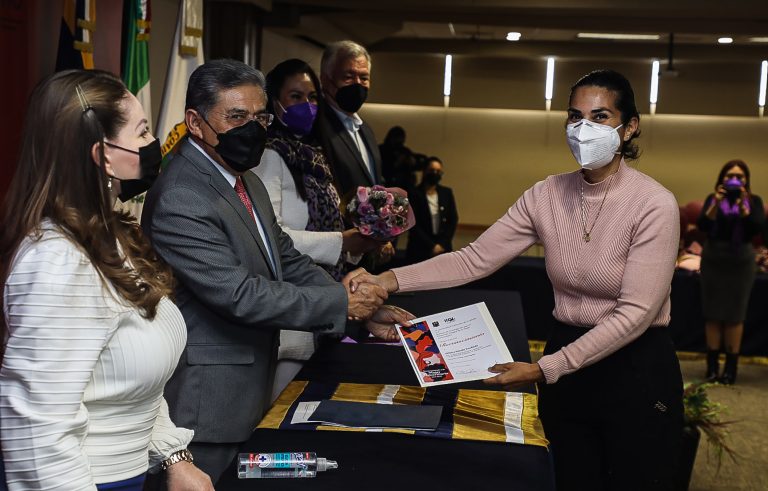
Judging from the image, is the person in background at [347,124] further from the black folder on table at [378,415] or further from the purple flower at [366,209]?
the black folder on table at [378,415]

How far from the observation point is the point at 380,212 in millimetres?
3141

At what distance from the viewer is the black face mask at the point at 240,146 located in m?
2.30

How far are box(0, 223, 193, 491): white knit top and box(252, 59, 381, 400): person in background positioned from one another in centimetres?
139

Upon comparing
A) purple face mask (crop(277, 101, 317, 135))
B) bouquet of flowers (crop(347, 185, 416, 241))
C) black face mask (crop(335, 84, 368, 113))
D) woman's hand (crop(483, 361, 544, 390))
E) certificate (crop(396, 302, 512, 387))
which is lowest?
woman's hand (crop(483, 361, 544, 390))

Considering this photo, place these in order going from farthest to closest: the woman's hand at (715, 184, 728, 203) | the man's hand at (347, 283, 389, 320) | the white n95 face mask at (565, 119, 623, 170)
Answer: the woman's hand at (715, 184, 728, 203)
the man's hand at (347, 283, 389, 320)
the white n95 face mask at (565, 119, 623, 170)

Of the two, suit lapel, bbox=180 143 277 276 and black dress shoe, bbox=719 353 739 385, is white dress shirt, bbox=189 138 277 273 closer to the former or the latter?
suit lapel, bbox=180 143 277 276

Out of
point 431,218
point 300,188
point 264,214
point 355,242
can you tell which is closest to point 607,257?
point 264,214

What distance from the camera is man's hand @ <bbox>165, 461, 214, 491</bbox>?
5.87 ft

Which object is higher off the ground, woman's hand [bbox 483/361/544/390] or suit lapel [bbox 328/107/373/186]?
suit lapel [bbox 328/107/373/186]

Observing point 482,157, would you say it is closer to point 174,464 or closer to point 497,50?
point 497,50

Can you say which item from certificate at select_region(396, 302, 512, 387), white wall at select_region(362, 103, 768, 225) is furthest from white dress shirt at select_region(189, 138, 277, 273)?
white wall at select_region(362, 103, 768, 225)

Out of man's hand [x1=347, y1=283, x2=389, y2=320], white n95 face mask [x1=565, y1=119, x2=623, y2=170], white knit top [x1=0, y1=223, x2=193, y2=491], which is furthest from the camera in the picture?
man's hand [x1=347, y1=283, x2=389, y2=320]

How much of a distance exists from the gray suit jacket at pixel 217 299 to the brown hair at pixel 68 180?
0.55m

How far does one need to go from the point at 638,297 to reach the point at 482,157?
12.0 metres
